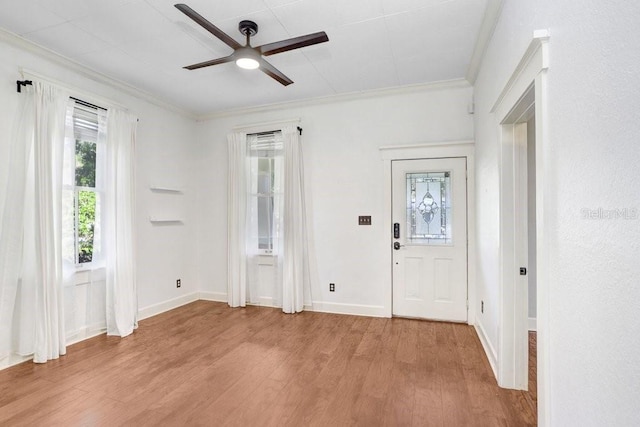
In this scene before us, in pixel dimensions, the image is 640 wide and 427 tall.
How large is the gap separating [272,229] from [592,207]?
378 cm

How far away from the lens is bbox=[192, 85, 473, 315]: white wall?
383cm

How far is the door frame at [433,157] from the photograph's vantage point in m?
3.64

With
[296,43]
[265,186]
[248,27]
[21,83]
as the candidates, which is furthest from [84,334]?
[296,43]

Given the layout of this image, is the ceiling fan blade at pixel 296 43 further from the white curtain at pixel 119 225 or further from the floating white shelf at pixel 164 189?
the floating white shelf at pixel 164 189

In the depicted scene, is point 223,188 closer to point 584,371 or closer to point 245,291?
point 245,291

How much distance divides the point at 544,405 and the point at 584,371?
51 cm

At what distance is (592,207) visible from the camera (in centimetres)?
104

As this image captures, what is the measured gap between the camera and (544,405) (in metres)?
1.44

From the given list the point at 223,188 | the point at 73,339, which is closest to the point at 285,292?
the point at 223,188

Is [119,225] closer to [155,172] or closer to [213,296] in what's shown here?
[155,172]

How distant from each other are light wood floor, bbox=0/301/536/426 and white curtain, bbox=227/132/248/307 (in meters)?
0.84

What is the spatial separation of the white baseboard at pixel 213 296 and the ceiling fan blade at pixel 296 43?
3.62 m

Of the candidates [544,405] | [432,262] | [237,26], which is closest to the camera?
[544,405]

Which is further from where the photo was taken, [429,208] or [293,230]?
[293,230]
